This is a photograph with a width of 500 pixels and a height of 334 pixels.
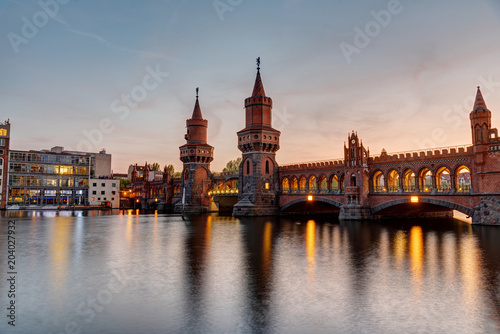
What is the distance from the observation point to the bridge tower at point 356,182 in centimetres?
5172

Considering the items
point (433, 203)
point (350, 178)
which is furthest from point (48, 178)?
point (433, 203)

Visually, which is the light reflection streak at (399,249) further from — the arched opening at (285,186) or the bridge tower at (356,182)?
the arched opening at (285,186)

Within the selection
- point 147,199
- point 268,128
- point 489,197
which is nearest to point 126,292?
point 489,197

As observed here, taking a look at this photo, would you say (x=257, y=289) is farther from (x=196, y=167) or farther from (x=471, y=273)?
(x=196, y=167)

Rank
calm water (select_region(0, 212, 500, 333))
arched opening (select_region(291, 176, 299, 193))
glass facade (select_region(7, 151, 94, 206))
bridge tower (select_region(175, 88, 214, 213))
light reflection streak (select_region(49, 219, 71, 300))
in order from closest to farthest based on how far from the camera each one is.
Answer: calm water (select_region(0, 212, 500, 333)), light reflection streak (select_region(49, 219, 71, 300)), arched opening (select_region(291, 176, 299, 193)), bridge tower (select_region(175, 88, 214, 213)), glass facade (select_region(7, 151, 94, 206))

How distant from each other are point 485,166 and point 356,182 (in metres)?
17.1

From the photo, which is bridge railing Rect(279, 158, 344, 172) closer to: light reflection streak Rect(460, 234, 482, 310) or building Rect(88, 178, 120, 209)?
light reflection streak Rect(460, 234, 482, 310)

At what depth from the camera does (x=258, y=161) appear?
67.2m

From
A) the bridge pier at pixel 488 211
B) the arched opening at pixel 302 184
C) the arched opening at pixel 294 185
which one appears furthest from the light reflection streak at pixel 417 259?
the arched opening at pixel 294 185

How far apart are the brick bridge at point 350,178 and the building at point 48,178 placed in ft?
128

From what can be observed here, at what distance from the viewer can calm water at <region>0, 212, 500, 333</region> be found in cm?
1067

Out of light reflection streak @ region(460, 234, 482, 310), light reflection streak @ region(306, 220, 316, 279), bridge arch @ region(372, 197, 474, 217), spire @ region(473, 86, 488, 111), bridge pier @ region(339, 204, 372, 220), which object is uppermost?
spire @ region(473, 86, 488, 111)

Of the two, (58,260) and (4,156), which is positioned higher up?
(4,156)

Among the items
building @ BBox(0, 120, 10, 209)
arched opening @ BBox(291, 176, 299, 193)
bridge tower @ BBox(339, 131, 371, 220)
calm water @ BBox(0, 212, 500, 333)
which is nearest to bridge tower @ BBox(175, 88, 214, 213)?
arched opening @ BBox(291, 176, 299, 193)
